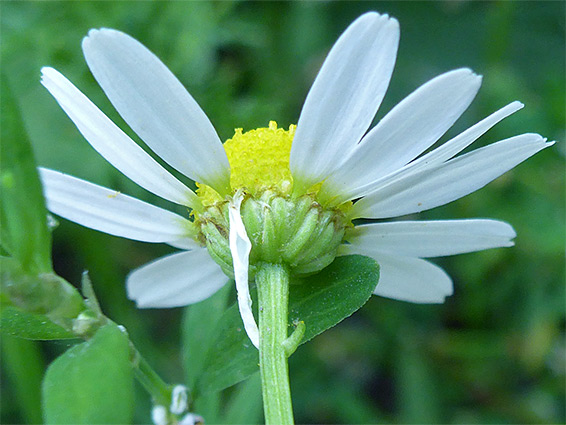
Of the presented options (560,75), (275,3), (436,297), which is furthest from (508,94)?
(436,297)

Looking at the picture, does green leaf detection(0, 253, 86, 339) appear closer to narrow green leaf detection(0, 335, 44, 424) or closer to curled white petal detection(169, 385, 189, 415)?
curled white petal detection(169, 385, 189, 415)

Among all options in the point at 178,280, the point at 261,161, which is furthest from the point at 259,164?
the point at 178,280

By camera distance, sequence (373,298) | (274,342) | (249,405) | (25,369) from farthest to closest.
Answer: (373,298) < (25,369) < (249,405) < (274,342)

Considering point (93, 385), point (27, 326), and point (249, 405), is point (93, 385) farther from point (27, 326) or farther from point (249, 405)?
point (249, 405)

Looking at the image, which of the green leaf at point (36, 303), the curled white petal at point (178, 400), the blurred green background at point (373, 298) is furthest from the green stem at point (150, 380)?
the blurred green background at point (373, 298)

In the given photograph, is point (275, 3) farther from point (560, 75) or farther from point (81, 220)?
point (81, 220)

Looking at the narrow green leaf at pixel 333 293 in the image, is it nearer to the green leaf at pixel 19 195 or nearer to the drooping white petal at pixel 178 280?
the drooping white petal at pixel 178 280
